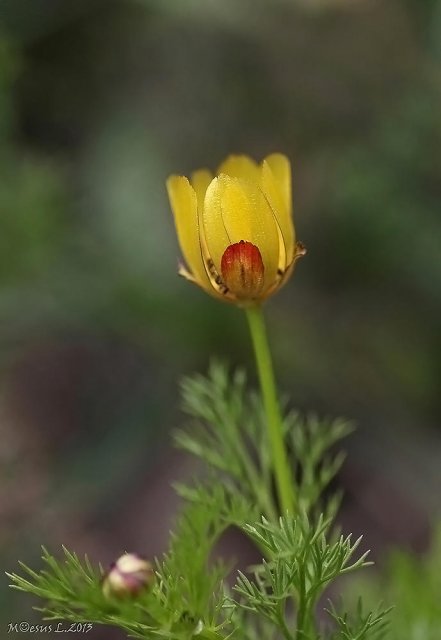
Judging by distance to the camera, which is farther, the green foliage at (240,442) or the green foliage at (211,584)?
the green foliage at (240,442)

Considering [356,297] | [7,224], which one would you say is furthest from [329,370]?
[7,224]

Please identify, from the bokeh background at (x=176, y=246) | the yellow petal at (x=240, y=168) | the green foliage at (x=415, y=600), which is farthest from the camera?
the bokeh background at (x=176, y=246)

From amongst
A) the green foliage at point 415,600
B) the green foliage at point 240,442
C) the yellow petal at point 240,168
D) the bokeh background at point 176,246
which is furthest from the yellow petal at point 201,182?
the bokeh background at point 176,246

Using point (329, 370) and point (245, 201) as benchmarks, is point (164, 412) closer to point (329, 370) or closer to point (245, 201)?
point (329, 370)

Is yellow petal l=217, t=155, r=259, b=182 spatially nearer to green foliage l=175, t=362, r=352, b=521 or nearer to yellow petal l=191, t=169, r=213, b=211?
yellow petal l=191, t=169, r=213, b=211

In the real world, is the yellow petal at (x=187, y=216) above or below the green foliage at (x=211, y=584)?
above

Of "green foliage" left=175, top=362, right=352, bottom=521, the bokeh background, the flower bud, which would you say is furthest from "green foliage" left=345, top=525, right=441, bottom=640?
the bokeh background

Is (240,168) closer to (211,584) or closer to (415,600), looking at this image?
(211,584)

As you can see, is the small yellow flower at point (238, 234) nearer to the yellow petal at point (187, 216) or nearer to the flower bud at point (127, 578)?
the yellow petal at point (187, 216)
